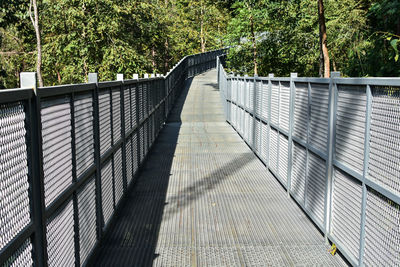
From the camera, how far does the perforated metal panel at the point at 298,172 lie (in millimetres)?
6856

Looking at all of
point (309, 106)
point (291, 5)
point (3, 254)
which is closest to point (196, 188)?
point (309, 106)

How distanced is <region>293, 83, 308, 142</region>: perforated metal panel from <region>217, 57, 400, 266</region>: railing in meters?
0.02

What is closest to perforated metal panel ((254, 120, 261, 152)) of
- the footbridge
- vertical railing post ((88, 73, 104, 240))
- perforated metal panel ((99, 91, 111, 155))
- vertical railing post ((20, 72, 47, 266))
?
the footbridge

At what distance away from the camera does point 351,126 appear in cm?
471

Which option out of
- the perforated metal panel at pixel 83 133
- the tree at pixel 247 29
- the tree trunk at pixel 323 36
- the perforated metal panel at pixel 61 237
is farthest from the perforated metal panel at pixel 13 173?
the tree at pixel 247 29

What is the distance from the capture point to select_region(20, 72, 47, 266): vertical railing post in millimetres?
2941

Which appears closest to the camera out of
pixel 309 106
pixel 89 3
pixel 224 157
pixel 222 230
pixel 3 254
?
pixel 3 254

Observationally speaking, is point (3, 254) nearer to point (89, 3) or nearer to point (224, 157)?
point (224, 157)

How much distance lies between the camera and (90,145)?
5004 mm

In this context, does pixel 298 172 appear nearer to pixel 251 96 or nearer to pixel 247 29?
pixel 251 96

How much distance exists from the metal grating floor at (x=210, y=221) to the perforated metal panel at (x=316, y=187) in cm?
26

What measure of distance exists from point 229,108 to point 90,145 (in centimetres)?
1509

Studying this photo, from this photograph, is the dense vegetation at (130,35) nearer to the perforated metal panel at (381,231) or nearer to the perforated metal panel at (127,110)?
the perforated metal panel at (127,110)

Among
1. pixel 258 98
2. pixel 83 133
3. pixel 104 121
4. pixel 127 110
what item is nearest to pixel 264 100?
pixel 258 98
